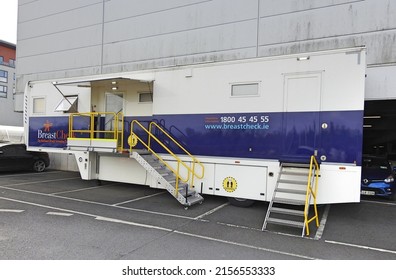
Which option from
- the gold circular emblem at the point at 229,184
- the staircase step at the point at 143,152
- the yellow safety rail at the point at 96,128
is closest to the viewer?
the gold circular emblem at the point at 229,184

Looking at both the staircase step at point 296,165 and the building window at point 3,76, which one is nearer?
the staircase step at point 296,165

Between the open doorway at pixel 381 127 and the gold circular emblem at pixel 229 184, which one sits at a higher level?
the open doorway at pixel 381 127

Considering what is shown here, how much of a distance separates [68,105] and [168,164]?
14.8ft

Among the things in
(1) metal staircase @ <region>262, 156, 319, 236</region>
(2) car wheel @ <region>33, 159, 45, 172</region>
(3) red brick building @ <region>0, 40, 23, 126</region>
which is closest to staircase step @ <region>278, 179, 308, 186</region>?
(1) metal staircase @ <region>262, 156, 319, 236</region>

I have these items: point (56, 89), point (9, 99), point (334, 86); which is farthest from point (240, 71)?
point (9, 99)

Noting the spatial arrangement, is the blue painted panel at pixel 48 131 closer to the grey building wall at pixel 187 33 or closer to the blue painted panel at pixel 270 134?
the blue painted panel at pixel 270 134

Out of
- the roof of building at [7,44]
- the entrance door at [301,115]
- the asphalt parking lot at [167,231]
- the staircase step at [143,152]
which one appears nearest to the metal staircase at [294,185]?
the entrance door at [301,115]

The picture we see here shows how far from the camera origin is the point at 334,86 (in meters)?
6.30

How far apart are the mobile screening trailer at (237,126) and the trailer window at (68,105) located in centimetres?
67

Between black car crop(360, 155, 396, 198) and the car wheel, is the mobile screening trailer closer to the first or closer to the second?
black car crop(360, 155, 396, 198)

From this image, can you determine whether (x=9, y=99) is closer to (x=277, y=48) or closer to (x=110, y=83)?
(x=110, y=83)

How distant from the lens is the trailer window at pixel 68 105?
393 inches

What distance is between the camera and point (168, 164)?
809 cm

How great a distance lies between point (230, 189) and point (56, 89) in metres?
7.16
